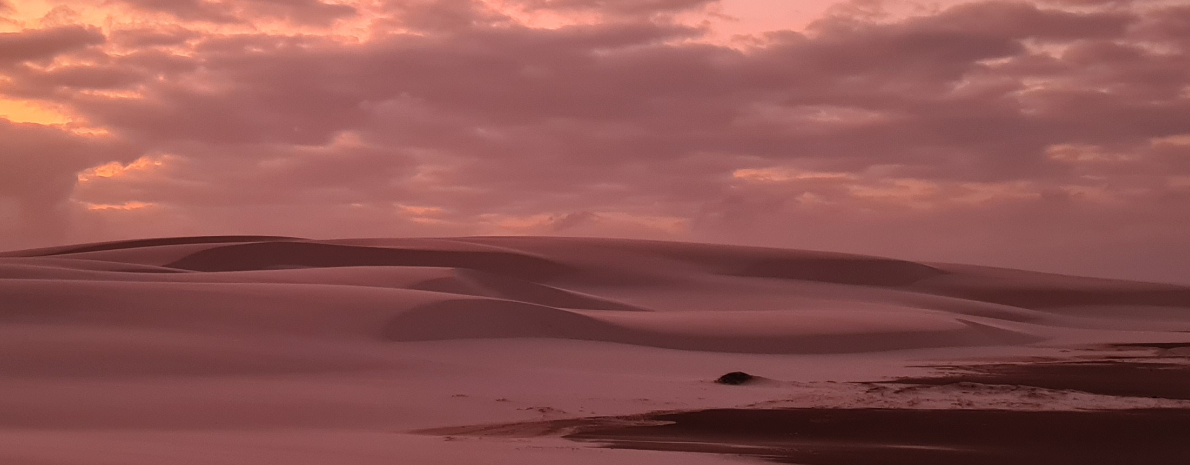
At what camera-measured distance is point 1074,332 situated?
37.5 meters

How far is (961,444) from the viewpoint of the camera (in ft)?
33.9

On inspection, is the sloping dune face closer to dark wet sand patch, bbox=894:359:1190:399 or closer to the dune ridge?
the dune ridge

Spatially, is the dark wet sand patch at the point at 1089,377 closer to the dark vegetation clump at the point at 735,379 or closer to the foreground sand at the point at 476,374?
the foreground sand at the point at 476,374

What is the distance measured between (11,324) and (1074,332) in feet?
107

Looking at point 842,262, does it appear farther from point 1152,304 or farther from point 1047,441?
point 1047,441

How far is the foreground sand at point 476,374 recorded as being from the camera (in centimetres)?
990

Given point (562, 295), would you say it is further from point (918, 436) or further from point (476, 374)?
point (918, 436)

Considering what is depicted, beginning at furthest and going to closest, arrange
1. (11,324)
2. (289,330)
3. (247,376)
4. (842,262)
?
(842,262), (289,330), (11,324), (247,376)

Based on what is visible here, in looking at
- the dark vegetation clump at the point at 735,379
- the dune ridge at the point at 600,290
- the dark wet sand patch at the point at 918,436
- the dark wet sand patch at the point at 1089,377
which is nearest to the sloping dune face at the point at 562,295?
the dune ridge at the point at 600,290

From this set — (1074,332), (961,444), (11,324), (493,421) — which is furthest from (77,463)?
(1074,332)

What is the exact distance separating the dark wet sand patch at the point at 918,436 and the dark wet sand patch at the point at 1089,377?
3226mm

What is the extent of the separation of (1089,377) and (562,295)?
24.1 metres

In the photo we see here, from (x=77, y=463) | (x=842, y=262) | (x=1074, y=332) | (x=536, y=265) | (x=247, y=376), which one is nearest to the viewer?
(x=77, y=463)

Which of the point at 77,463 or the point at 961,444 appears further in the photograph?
the point at 961,444
